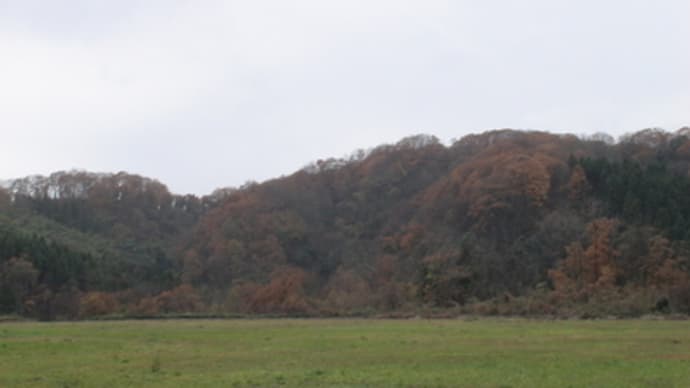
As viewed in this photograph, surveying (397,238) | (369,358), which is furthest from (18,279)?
(369,358)

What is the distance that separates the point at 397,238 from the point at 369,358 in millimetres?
72867

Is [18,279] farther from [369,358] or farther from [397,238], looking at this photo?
[369,358]

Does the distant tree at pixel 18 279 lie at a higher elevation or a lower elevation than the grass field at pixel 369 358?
higher

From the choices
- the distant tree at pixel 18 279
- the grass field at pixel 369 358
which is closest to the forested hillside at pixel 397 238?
the distant tree at pixel 18 279

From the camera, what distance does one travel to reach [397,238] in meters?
99.2

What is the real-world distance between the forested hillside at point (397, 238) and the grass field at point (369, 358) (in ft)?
75.4

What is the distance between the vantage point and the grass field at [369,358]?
66.3 ft

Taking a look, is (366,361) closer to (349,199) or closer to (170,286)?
(170,286)

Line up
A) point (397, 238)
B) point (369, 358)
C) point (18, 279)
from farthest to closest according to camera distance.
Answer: point (397, 238)
point (18, 279)
point (369, 358)

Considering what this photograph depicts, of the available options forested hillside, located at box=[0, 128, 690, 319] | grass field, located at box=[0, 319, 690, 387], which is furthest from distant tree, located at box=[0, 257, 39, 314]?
grass field, located at box=[0, 319, 690, 387]

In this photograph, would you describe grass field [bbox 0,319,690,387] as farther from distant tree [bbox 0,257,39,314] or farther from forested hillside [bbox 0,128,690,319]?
distant tree [bbox 0,257,39,314]

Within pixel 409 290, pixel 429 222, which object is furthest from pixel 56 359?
pixel 429 222

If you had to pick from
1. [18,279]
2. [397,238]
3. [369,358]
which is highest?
[397,238]

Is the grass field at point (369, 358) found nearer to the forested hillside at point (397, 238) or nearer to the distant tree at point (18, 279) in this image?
the forested hillside at point (397, 238)
